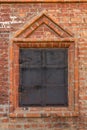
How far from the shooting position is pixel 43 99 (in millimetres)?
9781

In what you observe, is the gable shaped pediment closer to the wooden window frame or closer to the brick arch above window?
the brick arch above window

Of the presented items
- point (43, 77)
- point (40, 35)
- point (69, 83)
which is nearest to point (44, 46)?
point (40, 35)

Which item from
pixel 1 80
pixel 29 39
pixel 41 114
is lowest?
pixel 41 114

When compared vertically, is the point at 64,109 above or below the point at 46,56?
below

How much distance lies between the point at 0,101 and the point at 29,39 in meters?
A: 1.36

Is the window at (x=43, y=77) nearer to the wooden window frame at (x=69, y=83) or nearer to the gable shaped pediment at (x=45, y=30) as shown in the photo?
the wooden window frame at (x=69, y=83)

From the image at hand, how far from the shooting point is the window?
32.0 feet

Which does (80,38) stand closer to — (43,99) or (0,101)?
(43,99)

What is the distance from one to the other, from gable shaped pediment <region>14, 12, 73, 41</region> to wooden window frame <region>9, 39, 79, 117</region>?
12 cm

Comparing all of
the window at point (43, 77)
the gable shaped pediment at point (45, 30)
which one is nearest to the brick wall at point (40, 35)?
the gable shaped pediment at point (45, 30)

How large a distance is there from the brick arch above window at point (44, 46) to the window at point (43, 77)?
3.6 inches

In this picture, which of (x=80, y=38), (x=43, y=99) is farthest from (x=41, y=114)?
(x=80, y=38)

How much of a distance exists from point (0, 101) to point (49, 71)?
1.14 metres

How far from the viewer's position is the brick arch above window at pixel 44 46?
9680 millimetres
